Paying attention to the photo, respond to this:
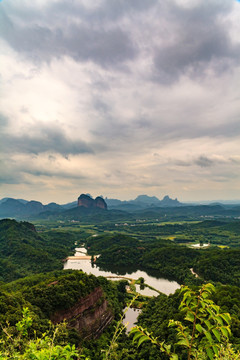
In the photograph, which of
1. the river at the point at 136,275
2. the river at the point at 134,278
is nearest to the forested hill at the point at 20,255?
the river at the point at 136,275

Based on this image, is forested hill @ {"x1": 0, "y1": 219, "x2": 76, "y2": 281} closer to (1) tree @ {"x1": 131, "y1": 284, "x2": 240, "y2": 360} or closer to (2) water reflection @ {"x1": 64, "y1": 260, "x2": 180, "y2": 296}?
(2) water reflection @ {"x1": 64, "y1": 260, "x2": 180, "y2": 296}

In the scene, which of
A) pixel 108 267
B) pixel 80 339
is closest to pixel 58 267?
pixel 108 267

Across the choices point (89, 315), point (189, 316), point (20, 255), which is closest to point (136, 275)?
point (89, 315)

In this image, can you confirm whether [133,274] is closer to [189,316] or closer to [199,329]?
[189,316]

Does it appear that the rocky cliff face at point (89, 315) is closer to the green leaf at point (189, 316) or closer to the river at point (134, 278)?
the river at point (134, 278)

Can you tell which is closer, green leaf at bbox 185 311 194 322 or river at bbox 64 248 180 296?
green leaf at bbox 185 311 194 322

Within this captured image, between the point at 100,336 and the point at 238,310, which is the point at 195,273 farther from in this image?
the point at 100,336

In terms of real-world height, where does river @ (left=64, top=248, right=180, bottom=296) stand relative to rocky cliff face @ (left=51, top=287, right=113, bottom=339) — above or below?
below

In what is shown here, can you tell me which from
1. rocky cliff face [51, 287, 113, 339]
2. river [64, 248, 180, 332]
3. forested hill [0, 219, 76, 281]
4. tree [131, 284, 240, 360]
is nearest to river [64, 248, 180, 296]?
river [64, 248, 180, 332]
